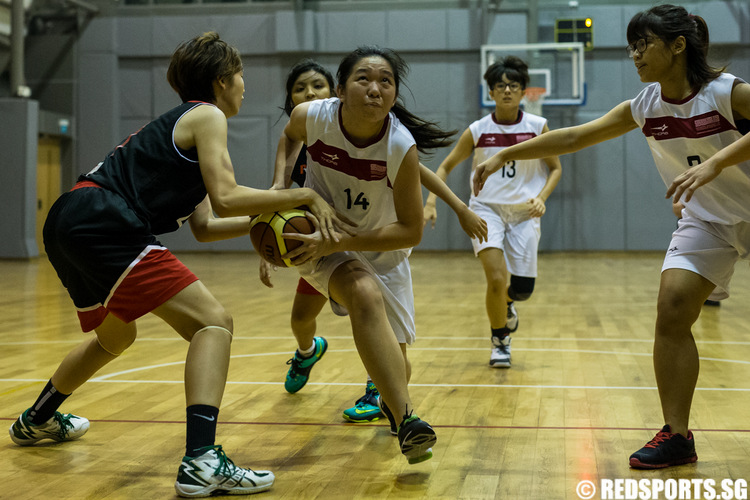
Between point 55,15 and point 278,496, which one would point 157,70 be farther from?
point 278,496

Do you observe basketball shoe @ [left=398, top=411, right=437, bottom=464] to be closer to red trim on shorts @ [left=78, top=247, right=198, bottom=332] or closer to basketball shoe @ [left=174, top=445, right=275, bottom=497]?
basketball shoe @ [left=174, top=445, right=275, bottom=497]

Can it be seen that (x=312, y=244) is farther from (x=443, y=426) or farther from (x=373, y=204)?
(x=443, y=426)

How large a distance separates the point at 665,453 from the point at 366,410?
51.4 inches

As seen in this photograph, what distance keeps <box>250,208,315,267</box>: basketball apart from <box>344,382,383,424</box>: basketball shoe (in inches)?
37.8

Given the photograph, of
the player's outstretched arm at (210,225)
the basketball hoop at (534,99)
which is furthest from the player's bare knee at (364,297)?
the basketball hoop at (534,99)

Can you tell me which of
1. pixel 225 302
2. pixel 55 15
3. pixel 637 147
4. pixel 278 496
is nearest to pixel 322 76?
Answer: pixel 278 496

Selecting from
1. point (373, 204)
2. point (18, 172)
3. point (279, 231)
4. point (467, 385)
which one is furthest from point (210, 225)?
point (18, 172)

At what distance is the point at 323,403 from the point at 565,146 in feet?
5.50

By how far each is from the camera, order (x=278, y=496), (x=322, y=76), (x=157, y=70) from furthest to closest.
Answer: (x=157, y=70) < (x=322, y=76) < (x=278, y=496)

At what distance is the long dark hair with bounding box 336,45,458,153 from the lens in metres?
2.87

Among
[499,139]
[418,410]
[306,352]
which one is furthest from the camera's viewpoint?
[499,139]

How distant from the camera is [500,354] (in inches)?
187

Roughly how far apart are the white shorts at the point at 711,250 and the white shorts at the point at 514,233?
2.29 metres

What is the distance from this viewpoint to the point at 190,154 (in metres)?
2.61
